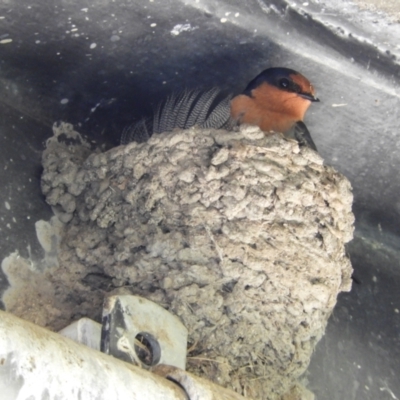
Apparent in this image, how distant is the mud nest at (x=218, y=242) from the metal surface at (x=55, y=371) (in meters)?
1.01

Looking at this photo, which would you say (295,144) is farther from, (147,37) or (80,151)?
(80,151)

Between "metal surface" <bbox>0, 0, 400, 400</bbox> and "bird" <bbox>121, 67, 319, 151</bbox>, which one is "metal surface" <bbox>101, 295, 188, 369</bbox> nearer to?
"metal surface" <bbox>0, 0, 400, 400</bbox>

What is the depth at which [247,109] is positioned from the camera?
403 cm

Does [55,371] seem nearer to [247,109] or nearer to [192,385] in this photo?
[192,385]

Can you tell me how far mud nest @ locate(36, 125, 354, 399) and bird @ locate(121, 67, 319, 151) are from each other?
356mm

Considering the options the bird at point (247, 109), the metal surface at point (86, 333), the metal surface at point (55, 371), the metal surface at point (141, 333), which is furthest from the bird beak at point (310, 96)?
the metal surface at point (55, 371)

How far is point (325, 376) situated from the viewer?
3977 mm

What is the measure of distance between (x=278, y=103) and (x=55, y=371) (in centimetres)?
265

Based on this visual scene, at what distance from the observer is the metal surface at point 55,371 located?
1.88m

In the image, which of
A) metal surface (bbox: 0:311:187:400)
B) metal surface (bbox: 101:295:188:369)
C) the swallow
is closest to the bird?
the swallow

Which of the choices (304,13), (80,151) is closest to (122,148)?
(80,151)

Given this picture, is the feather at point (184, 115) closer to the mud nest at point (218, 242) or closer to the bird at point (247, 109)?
the bird at point (247, 109)

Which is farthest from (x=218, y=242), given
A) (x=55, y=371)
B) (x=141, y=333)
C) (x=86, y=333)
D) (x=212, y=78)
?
(x=55, y=371)

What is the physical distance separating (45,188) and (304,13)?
57.7 inches
